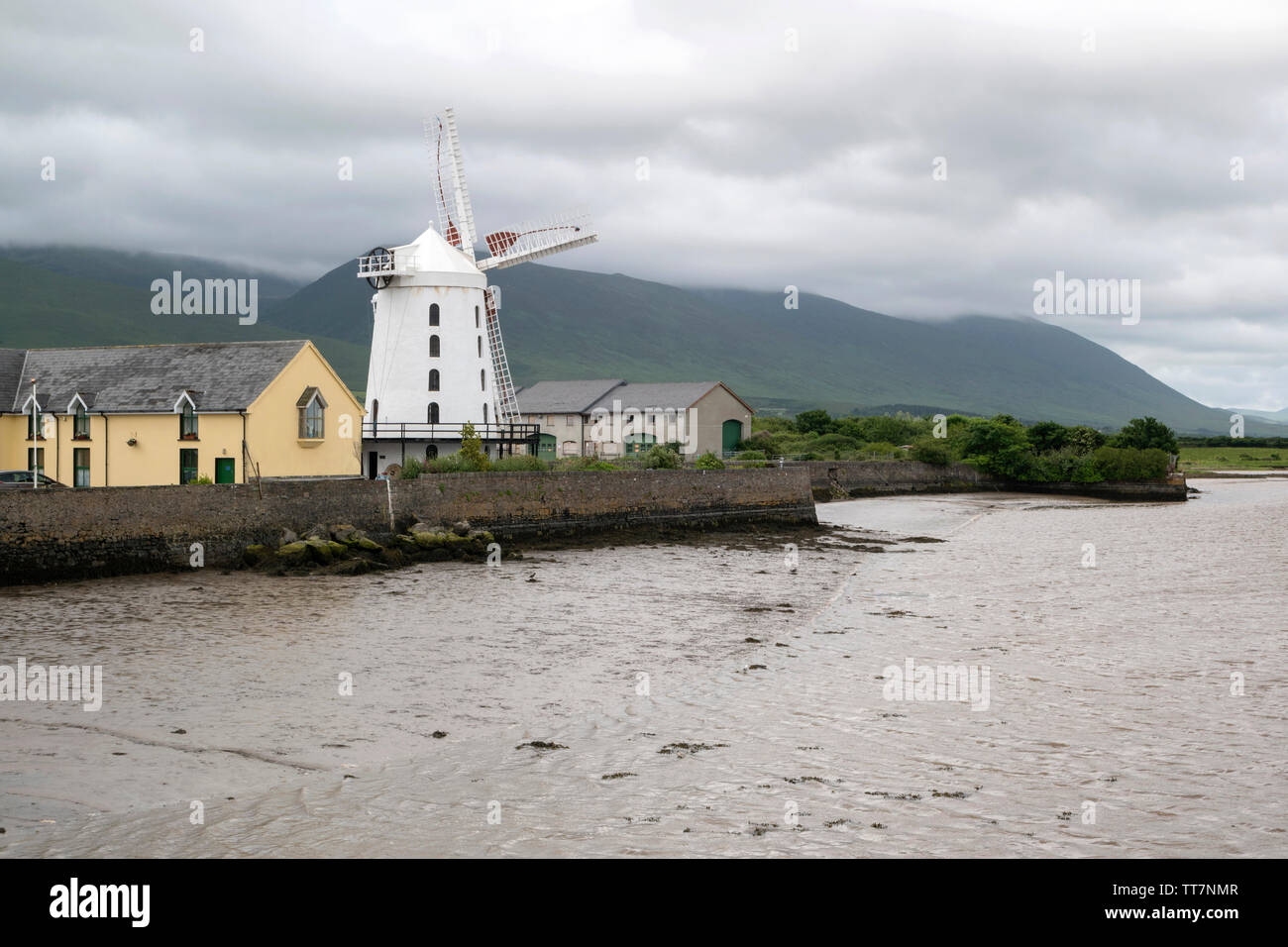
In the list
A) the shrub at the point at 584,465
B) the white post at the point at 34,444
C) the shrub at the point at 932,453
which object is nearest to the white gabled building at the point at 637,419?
the shrub at the point at 932,453

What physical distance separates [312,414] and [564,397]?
45389mm

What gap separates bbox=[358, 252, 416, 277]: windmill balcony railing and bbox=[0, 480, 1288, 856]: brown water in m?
24.5

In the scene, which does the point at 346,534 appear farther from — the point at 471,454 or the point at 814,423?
the point at 814,423

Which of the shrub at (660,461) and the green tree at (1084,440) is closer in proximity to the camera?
the shrub at (660,461)

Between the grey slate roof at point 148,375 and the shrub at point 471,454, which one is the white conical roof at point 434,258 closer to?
the shrub at point 471,454

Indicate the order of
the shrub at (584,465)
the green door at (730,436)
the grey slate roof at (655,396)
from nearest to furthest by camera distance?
the shrub at (584,465)
the grey slate roof at (655,396)
the green door at (730,436)

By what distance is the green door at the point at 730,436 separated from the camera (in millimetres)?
76250

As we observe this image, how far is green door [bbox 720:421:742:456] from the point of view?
76.2 m

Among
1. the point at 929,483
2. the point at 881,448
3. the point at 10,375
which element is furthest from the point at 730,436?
the point at 10,375

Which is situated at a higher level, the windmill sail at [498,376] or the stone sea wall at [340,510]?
the windmill sail at [498,376]

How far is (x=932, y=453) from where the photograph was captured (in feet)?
244

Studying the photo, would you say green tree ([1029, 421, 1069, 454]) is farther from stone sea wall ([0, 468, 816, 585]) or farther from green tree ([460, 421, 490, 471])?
green tree ([460, 421, 490, 471])

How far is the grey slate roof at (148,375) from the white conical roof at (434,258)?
12352 millimetres

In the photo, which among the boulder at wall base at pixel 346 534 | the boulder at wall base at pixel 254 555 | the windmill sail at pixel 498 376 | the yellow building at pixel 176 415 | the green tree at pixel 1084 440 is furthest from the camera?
the green tree at pixel 1084 440
